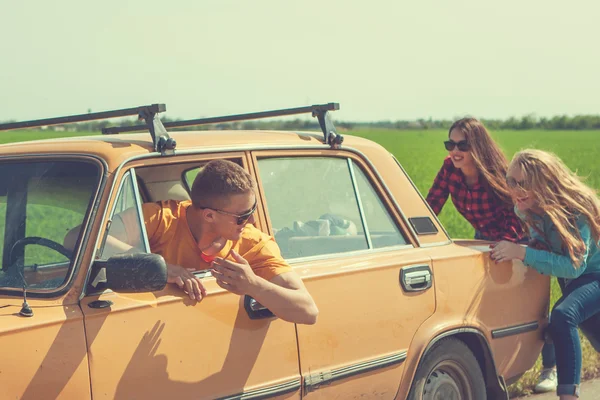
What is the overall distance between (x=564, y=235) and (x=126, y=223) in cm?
279

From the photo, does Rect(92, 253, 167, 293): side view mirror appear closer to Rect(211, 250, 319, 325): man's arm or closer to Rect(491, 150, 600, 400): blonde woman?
Rect(211, 250, 319, 325): man's arm

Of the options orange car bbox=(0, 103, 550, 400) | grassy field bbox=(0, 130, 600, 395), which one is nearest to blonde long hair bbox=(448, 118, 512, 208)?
grassy field bbox=(0, 130, 600, 395)

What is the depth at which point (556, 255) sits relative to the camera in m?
5.68

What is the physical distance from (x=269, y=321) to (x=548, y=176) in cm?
235

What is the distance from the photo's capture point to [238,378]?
4113 mm

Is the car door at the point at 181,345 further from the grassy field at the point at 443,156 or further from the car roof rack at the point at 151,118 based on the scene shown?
the grassy field at the point at 443,156

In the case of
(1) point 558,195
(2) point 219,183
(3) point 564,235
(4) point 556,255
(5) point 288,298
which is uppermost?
(2) point 219,183

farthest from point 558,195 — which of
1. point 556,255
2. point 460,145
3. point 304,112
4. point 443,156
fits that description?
A: point 443,156

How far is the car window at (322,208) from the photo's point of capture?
4.64 meters

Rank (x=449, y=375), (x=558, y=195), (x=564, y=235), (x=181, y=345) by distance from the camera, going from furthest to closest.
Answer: (x=558, y=195) < (x=564, y=235) < (x=449, y=375) < (x=181, y=345)

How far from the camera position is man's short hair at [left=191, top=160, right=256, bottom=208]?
13.2 feet

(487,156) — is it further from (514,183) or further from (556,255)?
(556,255)

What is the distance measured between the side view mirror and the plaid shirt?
3.32 metres

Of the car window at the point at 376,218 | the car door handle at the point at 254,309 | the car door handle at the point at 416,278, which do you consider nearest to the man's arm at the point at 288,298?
the car door handle at the point at 254,309
